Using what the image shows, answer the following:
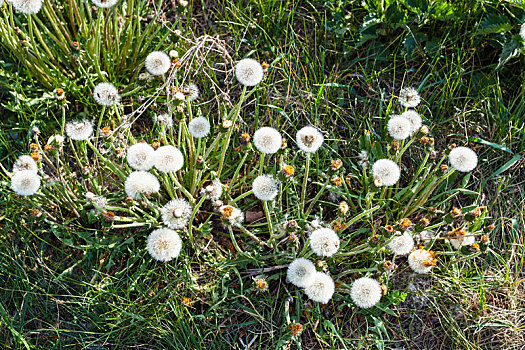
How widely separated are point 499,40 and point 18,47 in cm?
292

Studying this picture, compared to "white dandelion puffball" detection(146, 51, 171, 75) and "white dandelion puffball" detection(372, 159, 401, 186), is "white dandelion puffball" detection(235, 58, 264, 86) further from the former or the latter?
"white dandelion puffball" detection(372, 159, 401, 186)

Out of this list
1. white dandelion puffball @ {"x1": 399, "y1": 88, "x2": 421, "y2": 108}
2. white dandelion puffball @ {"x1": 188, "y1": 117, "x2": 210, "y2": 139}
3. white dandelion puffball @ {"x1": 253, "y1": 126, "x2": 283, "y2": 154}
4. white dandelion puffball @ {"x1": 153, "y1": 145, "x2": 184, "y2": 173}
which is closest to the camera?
white dandelion puffball @ {"x1": 153, "y1": 145, "x2": 184, "y2": 173}

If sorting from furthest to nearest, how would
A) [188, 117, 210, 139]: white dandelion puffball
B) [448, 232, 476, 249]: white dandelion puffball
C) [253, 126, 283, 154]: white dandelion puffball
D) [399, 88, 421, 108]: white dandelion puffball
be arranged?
[399, 88, 421, 108]: white dandelion puffball, [448, 232, 476, 249]: white dandelion puffball, [188, 117, 210, 139]: white dandelion puffball, [253, 126, 283, 154]: white dandelion puffball

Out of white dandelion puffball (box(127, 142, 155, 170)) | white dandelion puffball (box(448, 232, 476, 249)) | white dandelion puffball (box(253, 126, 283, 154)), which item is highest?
white dandelion puffball (box(127, 142, 155, 170))

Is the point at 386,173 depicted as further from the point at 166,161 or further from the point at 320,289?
the point at 166,161

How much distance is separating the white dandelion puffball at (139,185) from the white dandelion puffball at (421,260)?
4.32 ft

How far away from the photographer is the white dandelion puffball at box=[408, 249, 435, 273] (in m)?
2.34

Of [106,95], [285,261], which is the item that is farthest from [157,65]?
[285,261]

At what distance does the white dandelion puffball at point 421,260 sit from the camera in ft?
7.68

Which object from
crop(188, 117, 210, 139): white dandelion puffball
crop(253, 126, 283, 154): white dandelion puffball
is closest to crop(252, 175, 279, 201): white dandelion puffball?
crop(253, 126, 283, 154): white dandelion puffball

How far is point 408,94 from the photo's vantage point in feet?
8.87

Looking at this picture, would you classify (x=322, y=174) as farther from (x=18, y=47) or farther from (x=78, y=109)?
(x=18, y=47)

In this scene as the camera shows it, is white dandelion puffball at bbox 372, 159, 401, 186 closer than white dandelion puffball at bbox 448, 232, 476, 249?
Yes

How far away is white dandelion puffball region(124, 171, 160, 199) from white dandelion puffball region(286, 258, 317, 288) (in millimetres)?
736
